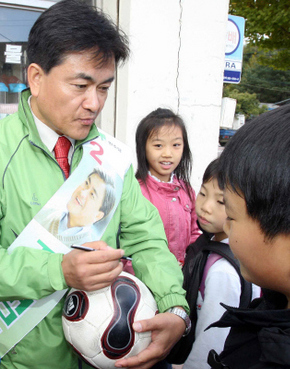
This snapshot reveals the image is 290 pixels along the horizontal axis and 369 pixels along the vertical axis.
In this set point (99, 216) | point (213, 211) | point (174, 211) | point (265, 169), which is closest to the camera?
point (265, 169)

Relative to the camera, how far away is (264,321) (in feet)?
3.64

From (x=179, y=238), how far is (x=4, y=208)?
1.66 m

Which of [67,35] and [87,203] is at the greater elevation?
[67,35]

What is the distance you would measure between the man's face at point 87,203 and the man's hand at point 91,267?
0.27 m

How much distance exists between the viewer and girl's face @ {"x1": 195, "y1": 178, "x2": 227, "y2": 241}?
219cm

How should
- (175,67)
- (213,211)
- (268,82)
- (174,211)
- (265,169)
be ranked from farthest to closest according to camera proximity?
1. (268,82)
2. (175,67)
3. (174,211)
4. (213,211)
5. (265,169)

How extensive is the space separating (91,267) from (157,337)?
0.49 metres

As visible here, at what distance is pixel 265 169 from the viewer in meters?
1.01

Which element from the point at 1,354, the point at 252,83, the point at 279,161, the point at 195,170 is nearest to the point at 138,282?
the point at 1,354

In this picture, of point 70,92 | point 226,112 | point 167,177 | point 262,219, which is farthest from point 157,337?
point 226,112

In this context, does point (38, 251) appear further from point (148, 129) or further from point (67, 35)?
point (148, 129)

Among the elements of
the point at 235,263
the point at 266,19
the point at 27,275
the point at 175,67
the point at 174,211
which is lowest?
the point at 174,211

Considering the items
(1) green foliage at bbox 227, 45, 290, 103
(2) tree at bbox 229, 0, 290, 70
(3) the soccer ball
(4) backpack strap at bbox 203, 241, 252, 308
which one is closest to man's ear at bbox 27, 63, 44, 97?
(3) the soccer ball

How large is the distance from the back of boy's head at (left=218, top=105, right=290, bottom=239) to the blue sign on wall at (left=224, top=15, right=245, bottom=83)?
4.29 m
